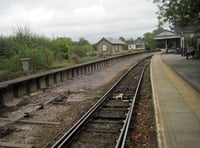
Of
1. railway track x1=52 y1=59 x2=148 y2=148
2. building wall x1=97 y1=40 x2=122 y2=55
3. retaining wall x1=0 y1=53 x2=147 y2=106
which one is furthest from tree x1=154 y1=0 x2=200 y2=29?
building wall x1=97 y1=40 x2=122 y2=55

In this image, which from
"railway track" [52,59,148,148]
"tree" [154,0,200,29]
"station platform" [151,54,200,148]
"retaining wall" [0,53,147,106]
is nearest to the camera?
"station platform" [151,54,200,148]

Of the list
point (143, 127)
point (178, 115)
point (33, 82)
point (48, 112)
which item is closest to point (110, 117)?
point (143, 127)

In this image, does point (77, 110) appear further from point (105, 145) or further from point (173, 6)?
point (173, 6)

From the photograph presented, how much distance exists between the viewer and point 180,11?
28.1 m

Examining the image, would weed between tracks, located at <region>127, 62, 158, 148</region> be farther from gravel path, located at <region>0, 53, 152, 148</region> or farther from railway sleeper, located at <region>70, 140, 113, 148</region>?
gravel path, located at <region>0, 53, 152, 148</region>

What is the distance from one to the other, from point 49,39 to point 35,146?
129ft

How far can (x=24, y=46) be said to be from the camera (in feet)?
120

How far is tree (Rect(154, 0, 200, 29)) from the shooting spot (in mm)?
26375

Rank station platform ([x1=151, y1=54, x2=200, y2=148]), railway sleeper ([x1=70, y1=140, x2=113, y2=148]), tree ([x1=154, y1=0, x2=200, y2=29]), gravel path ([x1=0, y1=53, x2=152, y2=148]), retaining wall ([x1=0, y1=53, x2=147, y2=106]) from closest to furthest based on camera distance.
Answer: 1. station platform ([x1=151, y1=54, x2=200, y2=148])
2. railway sleeper ([x1=70, y1=140, x2=113, y2=148])
3. gravel path ([x1=0, y1=53, x2=152, y2=148])
4. retaining wall ([x1=0, y1=53, x2=147, y2=106])
5. tree ([x1=154, y1=0, x2=200, y2=29])

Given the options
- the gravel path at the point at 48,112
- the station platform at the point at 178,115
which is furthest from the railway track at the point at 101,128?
the station platform at the point at 178,115

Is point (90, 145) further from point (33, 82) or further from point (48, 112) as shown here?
point (33, 82)

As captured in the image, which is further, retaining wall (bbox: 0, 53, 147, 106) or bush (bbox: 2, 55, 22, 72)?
bush (bbox: 2, 55, 22, 72)

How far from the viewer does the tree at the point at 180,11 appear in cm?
2638

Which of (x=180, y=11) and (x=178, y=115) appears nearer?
(x=178, y=115)
